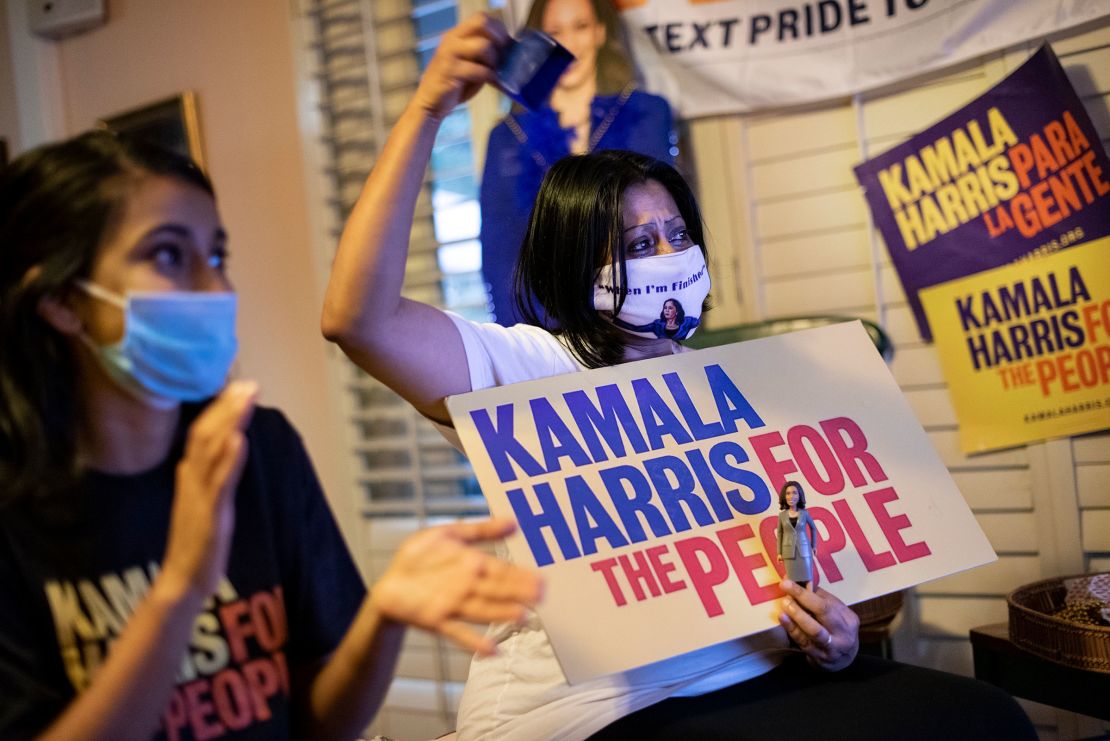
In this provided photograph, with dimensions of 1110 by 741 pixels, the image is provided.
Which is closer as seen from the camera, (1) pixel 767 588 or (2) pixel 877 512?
(1) pixel 767 588

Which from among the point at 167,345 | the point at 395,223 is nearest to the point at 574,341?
the point at 395,223

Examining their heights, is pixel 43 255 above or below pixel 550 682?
above

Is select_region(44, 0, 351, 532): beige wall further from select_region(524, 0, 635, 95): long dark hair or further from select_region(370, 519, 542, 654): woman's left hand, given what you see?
select_region(370, 519, 542, 654): woman's left hand

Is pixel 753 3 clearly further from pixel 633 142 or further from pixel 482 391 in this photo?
pixel 482 391

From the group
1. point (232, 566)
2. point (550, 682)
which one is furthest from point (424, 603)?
point (550, 682)

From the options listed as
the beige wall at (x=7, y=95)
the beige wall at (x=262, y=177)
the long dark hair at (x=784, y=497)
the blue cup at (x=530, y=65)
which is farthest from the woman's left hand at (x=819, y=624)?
the beige wall at (x=7, y=95)

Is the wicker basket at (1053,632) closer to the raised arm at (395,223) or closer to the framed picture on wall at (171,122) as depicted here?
the raised arm at (395,223)

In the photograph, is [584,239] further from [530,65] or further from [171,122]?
[171,122]

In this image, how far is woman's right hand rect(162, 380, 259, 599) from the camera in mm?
831

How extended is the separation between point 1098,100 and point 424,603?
214 cm

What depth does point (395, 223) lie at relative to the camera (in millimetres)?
1236

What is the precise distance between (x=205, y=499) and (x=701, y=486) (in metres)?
0.78

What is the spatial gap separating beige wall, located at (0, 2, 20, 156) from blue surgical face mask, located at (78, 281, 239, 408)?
12.4 feet

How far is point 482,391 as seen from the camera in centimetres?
138
